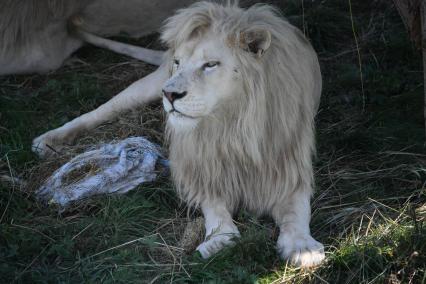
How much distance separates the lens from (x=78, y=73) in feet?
17.8

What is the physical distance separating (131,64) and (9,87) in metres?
0.76

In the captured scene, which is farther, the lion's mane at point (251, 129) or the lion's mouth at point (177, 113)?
the lion's mane at point (251, 129)

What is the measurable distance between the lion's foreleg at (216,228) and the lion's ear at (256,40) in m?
0.68

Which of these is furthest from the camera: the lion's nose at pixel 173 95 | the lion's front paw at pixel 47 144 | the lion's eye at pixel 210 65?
the lion's front paw at pixel 47 144

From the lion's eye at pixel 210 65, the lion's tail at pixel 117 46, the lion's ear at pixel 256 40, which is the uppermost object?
the lion's ear at pixel 256 40

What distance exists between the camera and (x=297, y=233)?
3480 mm

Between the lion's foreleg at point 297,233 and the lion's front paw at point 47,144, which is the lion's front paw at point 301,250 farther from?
the lion's front paw at point 47,144

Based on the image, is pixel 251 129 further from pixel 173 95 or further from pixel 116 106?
pixel 116 106

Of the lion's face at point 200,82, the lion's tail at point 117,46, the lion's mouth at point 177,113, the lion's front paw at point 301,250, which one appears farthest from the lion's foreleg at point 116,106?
the lion's front paw at point 301,250

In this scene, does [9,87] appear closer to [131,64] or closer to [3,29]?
[3,29]

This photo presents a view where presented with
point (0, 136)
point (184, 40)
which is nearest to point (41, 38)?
point (0, 136)

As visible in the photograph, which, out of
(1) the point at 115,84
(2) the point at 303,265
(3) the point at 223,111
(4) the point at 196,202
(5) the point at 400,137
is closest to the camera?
(2) the point at 303,265

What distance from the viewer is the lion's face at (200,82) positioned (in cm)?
343

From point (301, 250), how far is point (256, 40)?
88cm
